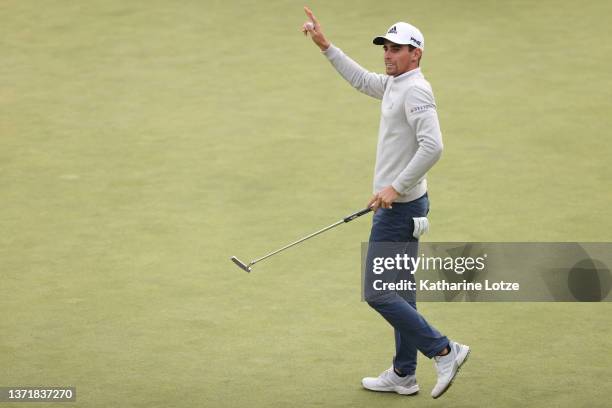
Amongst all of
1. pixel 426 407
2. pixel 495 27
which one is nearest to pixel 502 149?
pixel 495 27

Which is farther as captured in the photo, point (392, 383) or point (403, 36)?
point (392, 383)

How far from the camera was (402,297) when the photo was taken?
484cm

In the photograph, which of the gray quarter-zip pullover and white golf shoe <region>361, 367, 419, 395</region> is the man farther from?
white golf shoe <region>361, 367, 419, 395</region>

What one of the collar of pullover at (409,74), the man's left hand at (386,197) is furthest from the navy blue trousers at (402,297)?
the collar of pullover at (409,74)

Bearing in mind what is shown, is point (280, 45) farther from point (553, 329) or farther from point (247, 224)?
point (553, 329)

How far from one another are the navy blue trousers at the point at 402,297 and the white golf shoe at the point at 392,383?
0.19 metres

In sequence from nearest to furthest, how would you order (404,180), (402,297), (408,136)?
(404,180)
(408,136)
(402,297)

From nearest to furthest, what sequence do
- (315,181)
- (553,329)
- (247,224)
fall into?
(553,329) → (247,224) → (315,181)

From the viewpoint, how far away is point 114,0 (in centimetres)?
1122

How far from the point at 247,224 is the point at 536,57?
3.77m

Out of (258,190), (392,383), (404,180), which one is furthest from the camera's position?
(258,190)

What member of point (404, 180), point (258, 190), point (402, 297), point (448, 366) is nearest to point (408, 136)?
point (404, 180)

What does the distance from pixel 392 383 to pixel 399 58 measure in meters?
1.40

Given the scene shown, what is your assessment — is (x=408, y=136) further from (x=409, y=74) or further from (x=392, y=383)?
(x=392, y=383)
